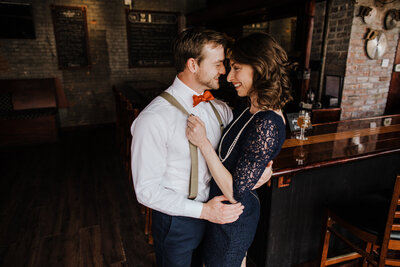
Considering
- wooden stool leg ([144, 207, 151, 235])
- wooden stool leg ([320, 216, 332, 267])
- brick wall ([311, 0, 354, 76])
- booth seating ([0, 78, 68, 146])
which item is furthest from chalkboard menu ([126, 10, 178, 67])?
wooden stool leg ([320, 216, 332, 267])

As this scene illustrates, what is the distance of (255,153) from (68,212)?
2.49 metres

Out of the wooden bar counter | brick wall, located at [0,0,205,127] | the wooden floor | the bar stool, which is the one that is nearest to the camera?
the bar stool

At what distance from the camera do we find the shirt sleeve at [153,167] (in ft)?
3.75

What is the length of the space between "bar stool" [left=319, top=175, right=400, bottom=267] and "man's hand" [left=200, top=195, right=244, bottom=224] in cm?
81

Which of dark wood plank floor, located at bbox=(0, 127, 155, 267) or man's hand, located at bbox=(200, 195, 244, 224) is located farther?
dark wood plank floor, located at bbox=(0, 127, 155, 267)

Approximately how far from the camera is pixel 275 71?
116 centimetres

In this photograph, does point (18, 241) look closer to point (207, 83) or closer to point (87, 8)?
point (207, 83)

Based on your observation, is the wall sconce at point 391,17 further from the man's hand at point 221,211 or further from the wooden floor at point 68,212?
the man's hand at point 221,211

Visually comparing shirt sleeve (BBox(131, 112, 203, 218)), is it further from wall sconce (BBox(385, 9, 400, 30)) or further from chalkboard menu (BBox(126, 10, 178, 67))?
chalkboard menu (BBox(126, 10, 178, 67))

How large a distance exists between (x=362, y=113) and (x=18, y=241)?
4.56 metres

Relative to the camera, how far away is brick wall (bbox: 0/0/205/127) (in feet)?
17.0

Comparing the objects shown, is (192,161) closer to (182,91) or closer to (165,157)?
(165,157)

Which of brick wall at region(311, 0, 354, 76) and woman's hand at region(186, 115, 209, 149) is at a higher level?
brick wall at region(311, 0, 354, 76)

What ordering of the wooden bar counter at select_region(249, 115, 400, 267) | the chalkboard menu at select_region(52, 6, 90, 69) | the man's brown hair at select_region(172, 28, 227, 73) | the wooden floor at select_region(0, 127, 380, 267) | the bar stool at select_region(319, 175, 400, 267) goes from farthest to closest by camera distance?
the chalkboard menu at select_region(52, 6, 90, 69)
the wooden floor at select_region(0, 127, 380, 267)
the wooden bar counter at select_region(249, 115, 400, 267)
the bar stool at select_region(319, 175, 400, 267)
the man's brown hair at select_region(172, 28, 227, 73)
